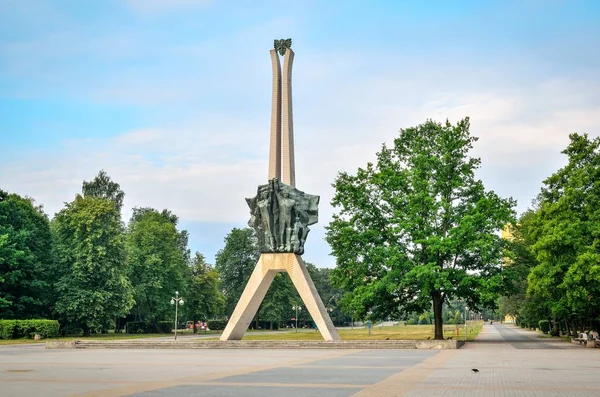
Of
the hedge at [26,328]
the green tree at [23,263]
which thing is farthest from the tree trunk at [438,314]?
the green tree at [23,263]

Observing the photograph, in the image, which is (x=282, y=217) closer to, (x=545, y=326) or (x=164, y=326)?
(x=164, y=326)

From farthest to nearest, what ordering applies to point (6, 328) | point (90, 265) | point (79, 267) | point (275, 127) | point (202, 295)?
point (202, 295) → point (79, 267) → point (90, 265) → point (6, 328) → point (275, 127)

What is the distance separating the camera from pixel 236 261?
295ft

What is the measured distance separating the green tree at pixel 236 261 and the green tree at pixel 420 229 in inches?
1674

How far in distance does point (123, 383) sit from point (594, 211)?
29951mm

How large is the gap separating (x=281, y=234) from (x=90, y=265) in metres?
22.0

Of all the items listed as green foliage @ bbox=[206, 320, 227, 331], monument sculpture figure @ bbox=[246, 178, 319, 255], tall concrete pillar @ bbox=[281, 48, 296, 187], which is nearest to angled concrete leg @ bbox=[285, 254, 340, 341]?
monument sculpture figure @ bbox=[246, 178, 319, 255]

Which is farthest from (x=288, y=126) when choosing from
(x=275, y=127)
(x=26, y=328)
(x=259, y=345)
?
(x=26, y=328)

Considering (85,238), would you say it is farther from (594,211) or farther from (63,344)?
(594,211)

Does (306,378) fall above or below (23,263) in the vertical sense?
below

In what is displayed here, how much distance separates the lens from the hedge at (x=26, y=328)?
51812 mm

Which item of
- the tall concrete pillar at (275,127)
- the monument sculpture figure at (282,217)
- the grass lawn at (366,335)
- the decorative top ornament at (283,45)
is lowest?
the grass lawn at (366,335)

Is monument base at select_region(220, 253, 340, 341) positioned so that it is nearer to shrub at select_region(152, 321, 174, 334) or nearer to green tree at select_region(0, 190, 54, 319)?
green tree at select_region(0, 190, 54, 319)

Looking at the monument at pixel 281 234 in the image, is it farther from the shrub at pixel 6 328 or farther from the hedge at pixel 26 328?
the shrub at pixel 6 328
